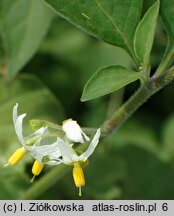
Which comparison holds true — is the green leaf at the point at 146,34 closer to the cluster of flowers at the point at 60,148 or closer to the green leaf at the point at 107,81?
the green leaf at the point at 107,81

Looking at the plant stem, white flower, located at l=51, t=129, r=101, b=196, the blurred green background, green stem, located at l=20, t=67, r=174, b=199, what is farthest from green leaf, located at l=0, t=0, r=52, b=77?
white flower, located at l=51, t=129, r=101, b=196

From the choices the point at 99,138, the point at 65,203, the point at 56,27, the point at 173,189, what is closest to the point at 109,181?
the point at 173,189

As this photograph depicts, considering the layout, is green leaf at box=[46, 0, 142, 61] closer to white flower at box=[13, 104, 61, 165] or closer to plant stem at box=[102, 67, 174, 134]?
plant stem at box=[102, 67, 174, 134]

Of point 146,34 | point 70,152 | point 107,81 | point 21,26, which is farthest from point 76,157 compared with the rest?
point 21,26

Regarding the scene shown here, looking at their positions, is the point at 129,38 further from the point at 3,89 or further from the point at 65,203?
the point at 3,89

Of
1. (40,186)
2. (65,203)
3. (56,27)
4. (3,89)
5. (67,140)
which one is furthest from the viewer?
(56,27)

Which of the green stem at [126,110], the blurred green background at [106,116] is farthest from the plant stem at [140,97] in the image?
the blurred green background at [106,116]
